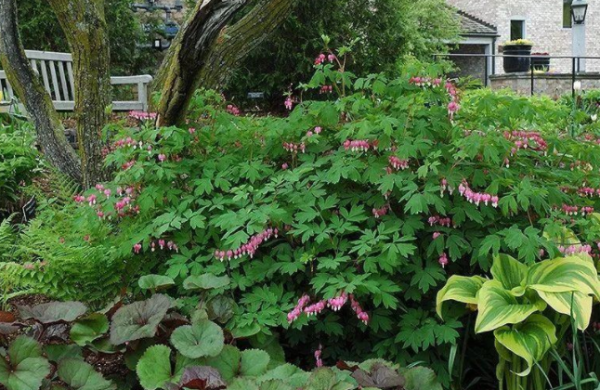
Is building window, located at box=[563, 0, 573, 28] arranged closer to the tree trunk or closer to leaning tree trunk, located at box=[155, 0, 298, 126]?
the tree trunk

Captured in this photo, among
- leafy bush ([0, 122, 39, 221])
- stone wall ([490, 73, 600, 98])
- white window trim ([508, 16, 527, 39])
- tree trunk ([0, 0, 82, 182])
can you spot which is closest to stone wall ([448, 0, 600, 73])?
white window trim ([508, 16, 527, 39])

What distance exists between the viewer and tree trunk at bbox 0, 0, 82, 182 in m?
4.29

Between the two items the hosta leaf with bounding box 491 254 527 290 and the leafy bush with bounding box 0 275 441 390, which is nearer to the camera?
the leafy bush with bounding box 0 275 441 390

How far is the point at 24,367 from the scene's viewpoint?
2.13 metres

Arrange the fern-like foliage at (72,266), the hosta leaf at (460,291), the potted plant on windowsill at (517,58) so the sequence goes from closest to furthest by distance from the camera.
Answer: the hosta leaf at (460,291) < the fern-like foliage at (72,266) < the potted plant on windowsill at (517,58)

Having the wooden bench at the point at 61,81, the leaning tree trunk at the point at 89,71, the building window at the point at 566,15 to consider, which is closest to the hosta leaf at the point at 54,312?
the leaning tree trunk at the point at 89,71

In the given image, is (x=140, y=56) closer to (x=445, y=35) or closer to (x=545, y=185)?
(x=445, y=35)

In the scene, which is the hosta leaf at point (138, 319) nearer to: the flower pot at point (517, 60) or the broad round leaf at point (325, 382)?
the broad round leaf at point (325, 382)

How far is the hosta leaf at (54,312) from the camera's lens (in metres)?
2.37

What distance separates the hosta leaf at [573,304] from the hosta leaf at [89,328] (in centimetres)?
152

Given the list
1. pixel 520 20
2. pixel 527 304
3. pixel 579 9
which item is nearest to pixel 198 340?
pixel 527 304

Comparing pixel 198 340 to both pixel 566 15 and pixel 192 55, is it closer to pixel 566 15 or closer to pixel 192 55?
pixel 192 55

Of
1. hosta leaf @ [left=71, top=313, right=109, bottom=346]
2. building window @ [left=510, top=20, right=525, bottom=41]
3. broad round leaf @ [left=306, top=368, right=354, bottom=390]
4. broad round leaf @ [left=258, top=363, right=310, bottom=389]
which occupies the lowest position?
broad round leaf @ [left=258, top=363, right=310, bottom=389]

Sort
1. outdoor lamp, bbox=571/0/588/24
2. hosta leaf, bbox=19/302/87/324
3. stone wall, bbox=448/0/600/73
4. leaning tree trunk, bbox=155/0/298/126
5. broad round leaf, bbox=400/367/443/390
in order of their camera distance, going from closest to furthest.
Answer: broad round leaf, bbox=400/367/443/390 < hosta leaf, bbox=19/302/87/324 < leaning tree trunk, bbox=155/0/298/126 < outdoor lamp, bbox=571/0/588/24 < stone wall, bbox=448/0/600/73
